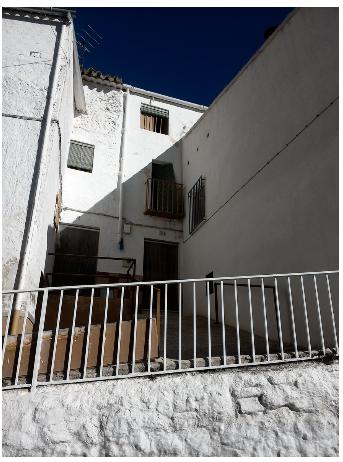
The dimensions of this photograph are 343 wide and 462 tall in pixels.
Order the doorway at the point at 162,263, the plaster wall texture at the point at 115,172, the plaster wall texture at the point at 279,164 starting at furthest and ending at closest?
1. the doorway at the point at 162,263
2. the plaster wall texture at the point at 115,172
3. the plaster wall texture at the point at 279,164

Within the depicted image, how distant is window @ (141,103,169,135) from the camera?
12062mm

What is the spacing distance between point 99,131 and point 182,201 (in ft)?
9.78

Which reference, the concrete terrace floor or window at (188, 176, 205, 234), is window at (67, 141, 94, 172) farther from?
the concrete terrace floor

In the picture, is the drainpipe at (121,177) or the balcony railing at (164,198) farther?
the balcony railing at (164,198)

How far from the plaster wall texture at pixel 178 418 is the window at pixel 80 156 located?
7.36 m

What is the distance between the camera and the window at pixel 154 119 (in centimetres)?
1206

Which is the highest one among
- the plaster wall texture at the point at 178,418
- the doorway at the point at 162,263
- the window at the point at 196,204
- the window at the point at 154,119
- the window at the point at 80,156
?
the window at the point at 154,119

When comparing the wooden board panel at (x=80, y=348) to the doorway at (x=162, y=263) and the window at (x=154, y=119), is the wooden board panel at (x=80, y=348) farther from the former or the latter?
the window at (x=154, y=119)

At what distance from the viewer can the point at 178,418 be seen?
364cm

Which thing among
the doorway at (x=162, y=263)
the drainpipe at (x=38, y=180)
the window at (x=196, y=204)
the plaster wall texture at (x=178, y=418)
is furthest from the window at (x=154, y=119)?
the plaster wall texture at (x=178, y=418)

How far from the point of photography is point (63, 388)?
377 cm

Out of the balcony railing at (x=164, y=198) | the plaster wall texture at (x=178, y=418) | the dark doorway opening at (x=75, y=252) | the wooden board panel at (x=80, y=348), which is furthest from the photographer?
the balcony railing at (x=164, y=198)

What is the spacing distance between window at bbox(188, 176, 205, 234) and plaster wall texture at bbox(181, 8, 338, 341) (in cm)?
27

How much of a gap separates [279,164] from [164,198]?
4.51 metres
